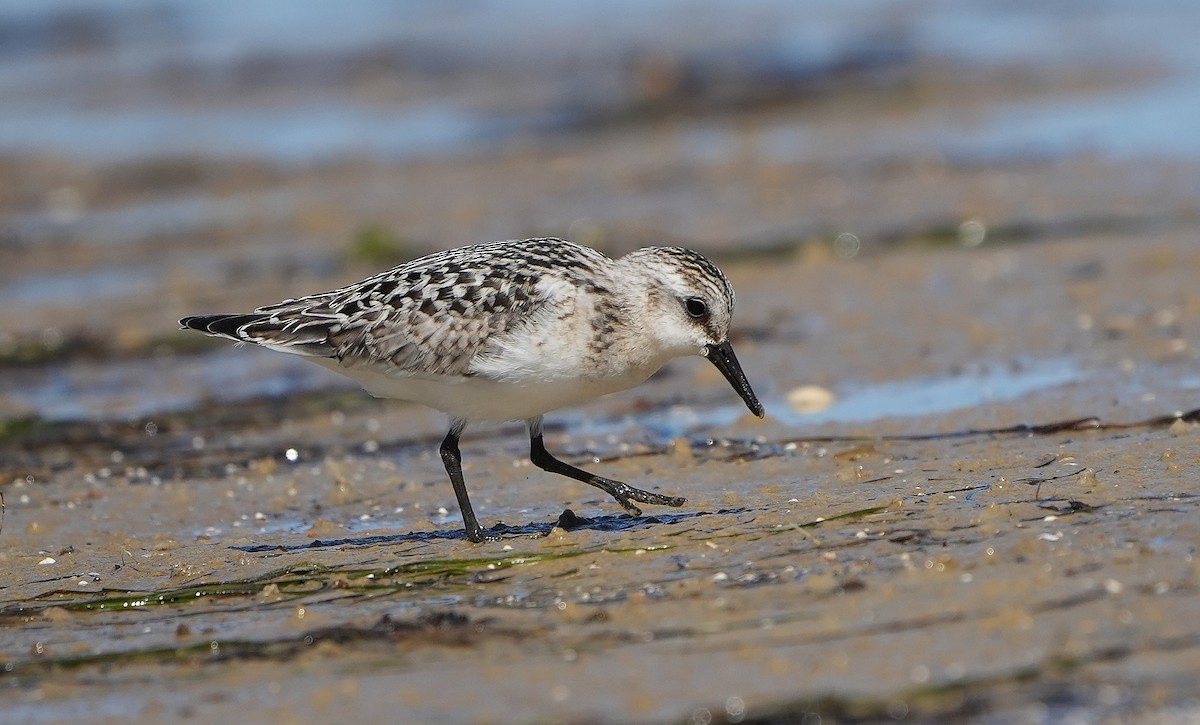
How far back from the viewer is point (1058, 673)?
4527 mm

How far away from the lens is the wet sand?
483cm

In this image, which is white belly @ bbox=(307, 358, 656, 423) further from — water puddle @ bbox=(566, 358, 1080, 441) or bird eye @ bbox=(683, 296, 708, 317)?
water puddle @ bbox=(566, 358, 1080, 441)

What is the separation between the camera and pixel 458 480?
22.5 feet

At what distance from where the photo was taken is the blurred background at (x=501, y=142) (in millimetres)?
12523

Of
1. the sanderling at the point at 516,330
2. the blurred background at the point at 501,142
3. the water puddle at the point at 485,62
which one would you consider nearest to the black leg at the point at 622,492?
the sanderling at the point at 516,330

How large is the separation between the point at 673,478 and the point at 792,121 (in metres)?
11.4

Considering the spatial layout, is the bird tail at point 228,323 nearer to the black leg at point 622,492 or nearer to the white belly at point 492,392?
the white belly at point 492,392

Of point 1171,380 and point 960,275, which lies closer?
point 1171,380

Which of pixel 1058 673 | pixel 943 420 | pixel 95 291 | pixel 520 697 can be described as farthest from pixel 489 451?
pixel 95 291

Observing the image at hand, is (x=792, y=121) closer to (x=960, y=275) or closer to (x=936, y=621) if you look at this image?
(x=960, y=275)

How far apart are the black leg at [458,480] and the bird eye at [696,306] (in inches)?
42.5

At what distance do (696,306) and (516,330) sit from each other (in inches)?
29.6

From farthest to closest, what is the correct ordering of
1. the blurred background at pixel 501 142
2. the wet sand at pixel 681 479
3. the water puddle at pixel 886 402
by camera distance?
the blurred background at pixel 501 142, the water puddle at pixel 886 402, the wet sand at pixel 681 479

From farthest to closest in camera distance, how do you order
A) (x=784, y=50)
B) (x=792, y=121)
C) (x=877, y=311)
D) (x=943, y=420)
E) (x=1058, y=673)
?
(x=784, y=50)
(x=792, y=121)
(x=877, y=311)
(x=943, y=420)
(x=1058, y=673)
